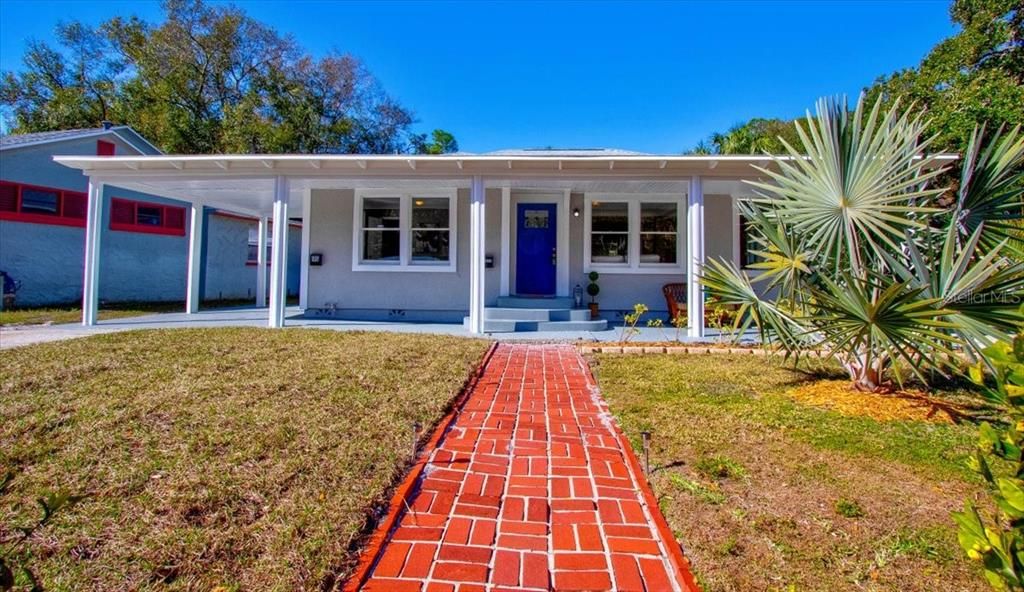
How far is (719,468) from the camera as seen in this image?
2.96m

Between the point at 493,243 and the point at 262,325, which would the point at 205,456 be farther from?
the point at 493,243

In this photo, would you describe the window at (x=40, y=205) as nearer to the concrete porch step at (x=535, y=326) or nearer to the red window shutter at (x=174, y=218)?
the red window shutter at (x=174, y=218)

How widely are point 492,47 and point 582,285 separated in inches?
491

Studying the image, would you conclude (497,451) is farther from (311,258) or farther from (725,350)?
(311,258)

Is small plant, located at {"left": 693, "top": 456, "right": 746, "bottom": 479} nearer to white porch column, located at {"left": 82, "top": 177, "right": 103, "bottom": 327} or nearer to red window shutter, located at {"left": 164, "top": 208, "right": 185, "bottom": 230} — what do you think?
white porch column, located at {"left": 82, "top": 177, "right": 103, "bottom": 327}

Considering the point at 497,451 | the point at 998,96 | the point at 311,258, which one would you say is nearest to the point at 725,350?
the point at 497,451

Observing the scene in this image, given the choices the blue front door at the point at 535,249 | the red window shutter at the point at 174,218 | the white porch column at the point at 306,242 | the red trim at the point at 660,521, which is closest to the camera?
the red trim at the point at 660,521

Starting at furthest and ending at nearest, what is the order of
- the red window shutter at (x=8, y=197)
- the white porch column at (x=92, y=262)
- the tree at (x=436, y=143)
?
the tree at (x=436, y=143)
the red window shutter at (x=8, y=197)
the white porch column at (x=92, y=262)

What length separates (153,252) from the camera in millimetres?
14977

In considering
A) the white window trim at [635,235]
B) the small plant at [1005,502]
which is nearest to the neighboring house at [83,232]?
the white window trim at [635,235]

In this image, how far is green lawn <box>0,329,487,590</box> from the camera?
6.62ft

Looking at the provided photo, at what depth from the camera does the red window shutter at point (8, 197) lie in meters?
11.9

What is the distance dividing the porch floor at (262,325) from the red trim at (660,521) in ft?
15.6

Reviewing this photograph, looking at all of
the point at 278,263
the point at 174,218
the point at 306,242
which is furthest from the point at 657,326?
the point at 174,218
